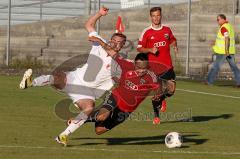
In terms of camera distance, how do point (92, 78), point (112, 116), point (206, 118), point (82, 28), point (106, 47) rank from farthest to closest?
1. point (82, 28)
2. point (206, 118)
3. point (112, 116)
4. point (92, 78)
5. point (106, 47)

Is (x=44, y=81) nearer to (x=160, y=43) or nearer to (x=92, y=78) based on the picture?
(x=92, y=78)

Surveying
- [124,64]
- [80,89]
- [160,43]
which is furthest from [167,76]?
[80,89]

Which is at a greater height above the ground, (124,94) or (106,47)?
(106,47)

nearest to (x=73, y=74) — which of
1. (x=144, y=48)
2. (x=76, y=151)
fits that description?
(x=76, y=151)

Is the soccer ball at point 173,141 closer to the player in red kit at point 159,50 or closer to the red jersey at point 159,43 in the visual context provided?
the player in red kit at point 159,50

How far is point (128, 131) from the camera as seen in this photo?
55.3 ft

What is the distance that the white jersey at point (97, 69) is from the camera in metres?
14.6

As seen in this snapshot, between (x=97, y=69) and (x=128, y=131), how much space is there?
2441 millimetres

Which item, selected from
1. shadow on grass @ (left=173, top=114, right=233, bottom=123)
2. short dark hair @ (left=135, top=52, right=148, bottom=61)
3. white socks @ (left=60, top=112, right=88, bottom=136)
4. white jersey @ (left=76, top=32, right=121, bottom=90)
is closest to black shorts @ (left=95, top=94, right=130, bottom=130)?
white jersey @ (left=76, top=32, right=121, bottom=90)

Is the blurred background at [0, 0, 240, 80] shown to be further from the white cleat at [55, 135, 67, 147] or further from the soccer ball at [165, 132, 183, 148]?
the white cleat at [55, 135, 67, 147]

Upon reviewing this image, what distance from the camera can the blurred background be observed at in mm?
32906

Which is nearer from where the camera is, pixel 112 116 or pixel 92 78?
pixel 92 78

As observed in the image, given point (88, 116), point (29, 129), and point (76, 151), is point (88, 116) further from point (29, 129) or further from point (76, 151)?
point (29, 129)

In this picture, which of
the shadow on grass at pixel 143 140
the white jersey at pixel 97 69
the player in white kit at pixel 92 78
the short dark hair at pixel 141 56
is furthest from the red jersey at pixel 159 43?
the white jersey at pixel 97 69
